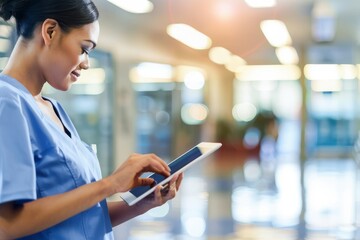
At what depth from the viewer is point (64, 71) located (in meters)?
1.20

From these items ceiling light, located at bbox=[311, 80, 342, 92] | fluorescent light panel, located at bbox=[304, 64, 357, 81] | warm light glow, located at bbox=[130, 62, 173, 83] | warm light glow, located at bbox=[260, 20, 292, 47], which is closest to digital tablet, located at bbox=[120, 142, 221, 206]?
warm light glow, located at bbox=[260, 20, 292, 47]

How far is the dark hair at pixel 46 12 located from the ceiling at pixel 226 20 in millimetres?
7116

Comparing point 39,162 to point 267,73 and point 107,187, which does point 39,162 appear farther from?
point 267,73

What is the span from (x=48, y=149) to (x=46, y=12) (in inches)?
11.5

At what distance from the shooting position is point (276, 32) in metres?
13.7

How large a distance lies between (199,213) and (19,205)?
603cm

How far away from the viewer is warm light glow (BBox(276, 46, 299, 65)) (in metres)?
17.2

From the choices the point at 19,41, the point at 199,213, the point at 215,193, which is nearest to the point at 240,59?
the point at 215,193

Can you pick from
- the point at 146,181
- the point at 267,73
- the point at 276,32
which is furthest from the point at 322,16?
the point at 267,73

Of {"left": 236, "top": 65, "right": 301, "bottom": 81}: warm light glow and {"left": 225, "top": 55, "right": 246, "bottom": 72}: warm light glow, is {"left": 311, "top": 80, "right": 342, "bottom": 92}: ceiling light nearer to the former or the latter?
{"left": 236, "top": 65, "right": 301, "bottom": 81}: warm light glow

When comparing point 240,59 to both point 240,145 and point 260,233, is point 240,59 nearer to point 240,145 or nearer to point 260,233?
point 240,145

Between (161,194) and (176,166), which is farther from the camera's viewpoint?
(161,194)

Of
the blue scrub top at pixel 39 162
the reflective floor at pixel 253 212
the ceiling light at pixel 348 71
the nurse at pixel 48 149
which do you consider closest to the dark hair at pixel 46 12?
the nurse at pixel 48 149

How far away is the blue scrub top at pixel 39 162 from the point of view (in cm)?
106
